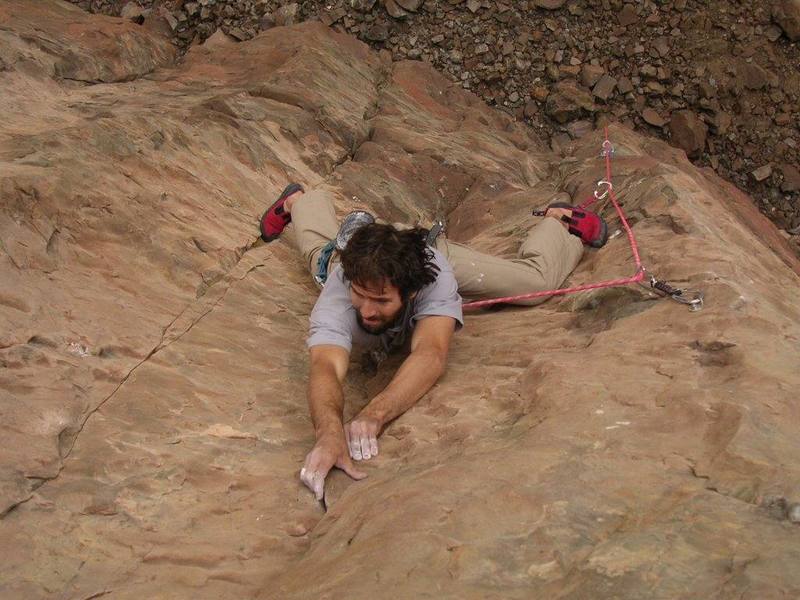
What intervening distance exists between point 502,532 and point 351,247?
4.80 feet

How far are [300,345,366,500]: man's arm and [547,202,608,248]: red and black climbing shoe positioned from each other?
2082 millimetres

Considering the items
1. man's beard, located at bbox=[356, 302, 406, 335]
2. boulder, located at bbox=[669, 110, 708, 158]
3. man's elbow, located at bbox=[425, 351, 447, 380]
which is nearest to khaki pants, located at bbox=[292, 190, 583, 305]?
man's beard, located at bbox=[356, 302, 406, 335]

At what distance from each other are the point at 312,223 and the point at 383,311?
1.45 m

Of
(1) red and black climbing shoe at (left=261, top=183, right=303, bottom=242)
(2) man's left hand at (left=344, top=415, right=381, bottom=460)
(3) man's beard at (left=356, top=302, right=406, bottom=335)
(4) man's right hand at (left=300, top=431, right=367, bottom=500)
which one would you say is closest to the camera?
(4) man's right hand at (left=300, top=431, right=367, bottom=500)

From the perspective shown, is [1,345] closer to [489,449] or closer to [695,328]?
[489,449]

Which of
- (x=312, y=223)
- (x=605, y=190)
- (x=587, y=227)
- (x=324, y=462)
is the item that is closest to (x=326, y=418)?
(x=324, y=462)

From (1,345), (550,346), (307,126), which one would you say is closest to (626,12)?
(307,126)

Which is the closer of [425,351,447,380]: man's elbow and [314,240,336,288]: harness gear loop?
[425,351,447,380]: man's elbow

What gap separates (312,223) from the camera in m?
4.75

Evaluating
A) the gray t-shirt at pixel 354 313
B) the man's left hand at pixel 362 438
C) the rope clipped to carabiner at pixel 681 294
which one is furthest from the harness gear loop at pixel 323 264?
the rope clipped to carabiner at pixel 681 294

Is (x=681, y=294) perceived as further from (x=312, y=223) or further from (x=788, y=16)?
(x=788, y=16)

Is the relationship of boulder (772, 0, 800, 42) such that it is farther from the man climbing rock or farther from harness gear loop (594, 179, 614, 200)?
the man climbing rock

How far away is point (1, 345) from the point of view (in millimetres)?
3113

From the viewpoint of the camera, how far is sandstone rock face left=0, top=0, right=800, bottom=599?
90.0 inches
